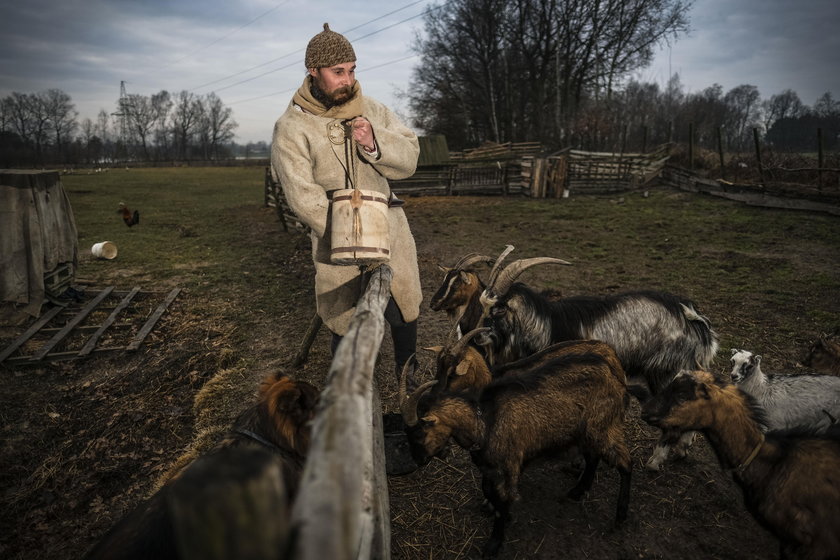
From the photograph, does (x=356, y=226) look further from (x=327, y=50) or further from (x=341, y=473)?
(x=341, y=473)

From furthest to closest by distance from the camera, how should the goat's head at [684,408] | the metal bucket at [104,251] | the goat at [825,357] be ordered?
the metal bucket at [104,251], the goat at [825,357], the goat's head at [684,408]

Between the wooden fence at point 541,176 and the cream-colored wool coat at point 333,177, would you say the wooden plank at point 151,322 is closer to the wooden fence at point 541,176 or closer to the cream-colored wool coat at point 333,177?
the cream-colored wool coat at point 333,177

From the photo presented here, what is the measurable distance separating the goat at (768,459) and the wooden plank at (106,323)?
6.77 meters

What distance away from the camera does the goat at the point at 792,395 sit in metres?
3.44

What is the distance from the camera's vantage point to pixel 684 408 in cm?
282

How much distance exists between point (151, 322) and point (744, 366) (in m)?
7.77

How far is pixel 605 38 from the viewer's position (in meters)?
32.0

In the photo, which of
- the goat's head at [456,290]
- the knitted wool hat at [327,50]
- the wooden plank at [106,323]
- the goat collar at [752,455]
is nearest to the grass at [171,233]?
the wooden plank at [106,323]

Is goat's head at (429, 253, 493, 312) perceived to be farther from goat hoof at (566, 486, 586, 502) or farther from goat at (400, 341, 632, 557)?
goat hoof at (566, 486, 586, 502)

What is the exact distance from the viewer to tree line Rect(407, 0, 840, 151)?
31.1 meters

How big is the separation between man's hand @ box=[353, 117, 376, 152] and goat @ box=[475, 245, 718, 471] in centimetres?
199

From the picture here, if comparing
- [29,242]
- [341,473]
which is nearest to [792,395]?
[341,473]

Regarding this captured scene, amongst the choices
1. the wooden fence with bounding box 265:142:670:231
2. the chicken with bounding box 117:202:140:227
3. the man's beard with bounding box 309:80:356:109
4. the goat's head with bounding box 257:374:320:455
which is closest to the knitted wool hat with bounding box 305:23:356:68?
the man's beard with bounding box 309:80:356:109

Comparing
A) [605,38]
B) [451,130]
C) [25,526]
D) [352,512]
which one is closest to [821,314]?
[352,512]
